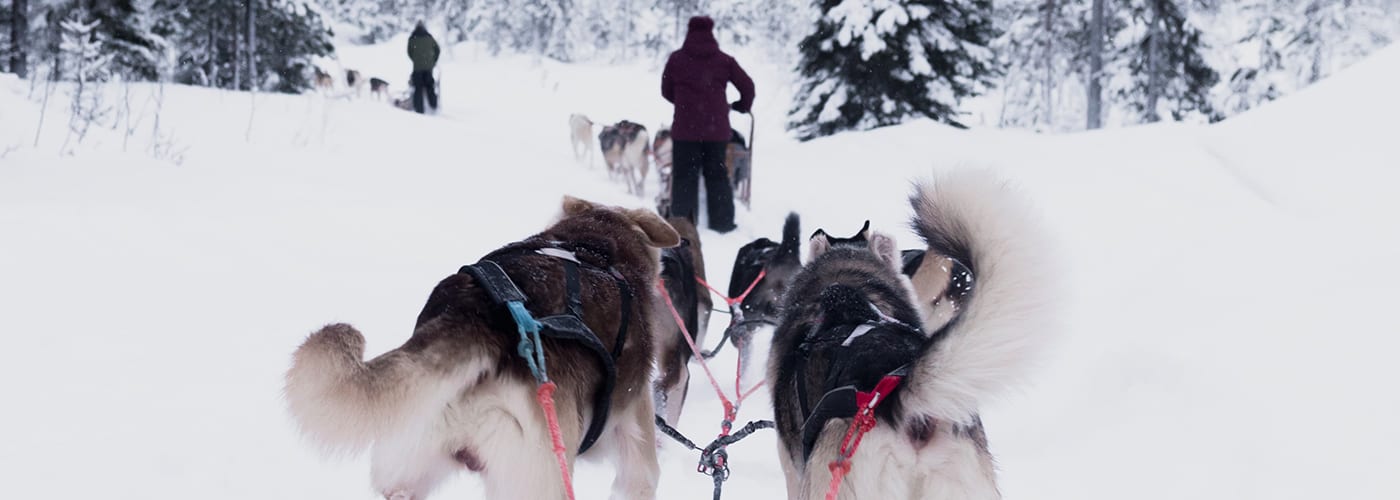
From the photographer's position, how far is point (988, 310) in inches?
76.3

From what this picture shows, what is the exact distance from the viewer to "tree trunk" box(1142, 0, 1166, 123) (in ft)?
64.8

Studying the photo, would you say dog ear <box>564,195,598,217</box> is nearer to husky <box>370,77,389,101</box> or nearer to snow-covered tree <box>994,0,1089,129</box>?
snow-covered tree <box>994,0,1089,129</box>

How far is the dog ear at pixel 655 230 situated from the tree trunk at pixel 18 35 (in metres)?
16.1

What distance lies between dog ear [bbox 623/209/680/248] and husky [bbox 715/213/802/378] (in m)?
1.98

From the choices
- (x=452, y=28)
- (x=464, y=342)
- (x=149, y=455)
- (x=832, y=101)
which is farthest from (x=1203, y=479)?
(x=452, y=28)

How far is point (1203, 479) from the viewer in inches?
128

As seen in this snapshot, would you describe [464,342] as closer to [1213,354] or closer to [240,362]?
[240,362]

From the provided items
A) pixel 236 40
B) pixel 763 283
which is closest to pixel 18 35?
pixel 236 40

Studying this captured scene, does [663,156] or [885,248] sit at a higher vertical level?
[663,156]

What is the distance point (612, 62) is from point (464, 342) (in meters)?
46.2

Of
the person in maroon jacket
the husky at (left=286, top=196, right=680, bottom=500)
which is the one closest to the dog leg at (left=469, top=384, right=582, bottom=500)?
the husky at (left=286, top=196, right=680, bottom=500)

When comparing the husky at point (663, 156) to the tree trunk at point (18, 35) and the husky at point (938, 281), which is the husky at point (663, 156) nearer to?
the husky at point (938, 281)

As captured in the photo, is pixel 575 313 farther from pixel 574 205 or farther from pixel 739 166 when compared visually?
pixel 739 166

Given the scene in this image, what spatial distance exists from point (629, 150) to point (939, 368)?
11025 mm
